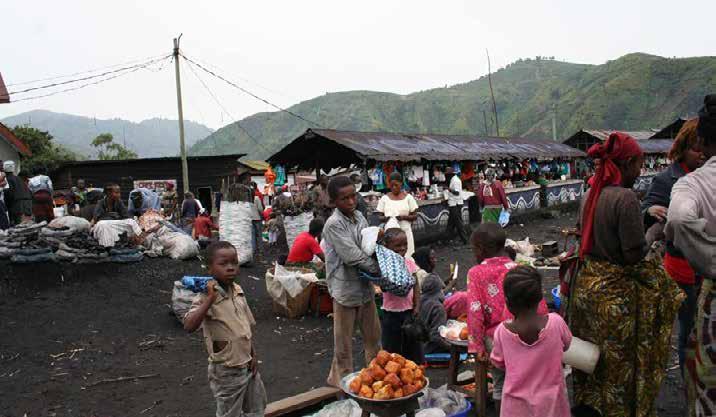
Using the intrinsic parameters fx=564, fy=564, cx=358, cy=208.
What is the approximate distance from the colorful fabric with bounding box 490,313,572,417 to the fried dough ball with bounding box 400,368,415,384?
813 mm

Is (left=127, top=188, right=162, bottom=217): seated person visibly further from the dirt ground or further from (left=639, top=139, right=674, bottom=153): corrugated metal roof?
(left=639, top=139, right=674, bottom=153): corrugated metal roof

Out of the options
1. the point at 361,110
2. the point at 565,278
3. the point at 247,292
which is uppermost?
the point at 361,110

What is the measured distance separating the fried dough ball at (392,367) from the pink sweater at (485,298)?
0.57 metres

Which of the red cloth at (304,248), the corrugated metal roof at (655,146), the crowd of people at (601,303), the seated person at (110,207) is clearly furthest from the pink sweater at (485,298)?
the corrugated metal roof at (655,146)

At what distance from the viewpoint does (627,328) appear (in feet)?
11.3

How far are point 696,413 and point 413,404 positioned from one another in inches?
66.2

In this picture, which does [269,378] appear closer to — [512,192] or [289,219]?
[289,219]

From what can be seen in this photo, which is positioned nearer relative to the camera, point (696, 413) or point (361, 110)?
point (696, 413)

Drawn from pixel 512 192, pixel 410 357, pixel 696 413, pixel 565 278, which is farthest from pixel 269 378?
pixel 512 192

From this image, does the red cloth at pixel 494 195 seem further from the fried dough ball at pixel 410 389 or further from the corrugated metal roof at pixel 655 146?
the corrugated metal roof at pixel 655 146

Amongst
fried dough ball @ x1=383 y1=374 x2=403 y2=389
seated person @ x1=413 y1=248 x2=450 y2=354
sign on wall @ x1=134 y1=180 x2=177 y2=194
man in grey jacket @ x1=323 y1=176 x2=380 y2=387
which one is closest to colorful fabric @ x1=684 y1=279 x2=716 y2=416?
fried dough ball @ x1=383 y1=374 x2=403 y2=389

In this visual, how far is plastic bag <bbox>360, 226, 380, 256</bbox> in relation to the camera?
4531mm

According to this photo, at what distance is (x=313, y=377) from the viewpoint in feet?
19.4

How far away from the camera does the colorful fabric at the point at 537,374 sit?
316 cm
